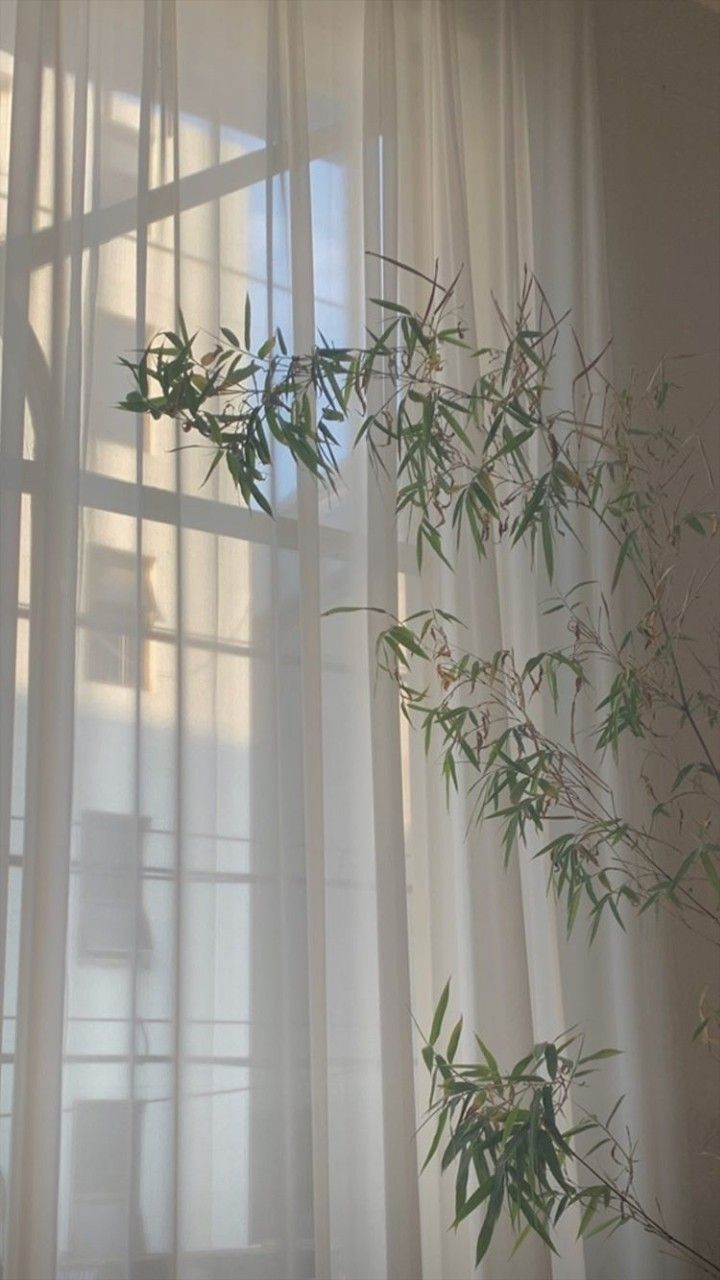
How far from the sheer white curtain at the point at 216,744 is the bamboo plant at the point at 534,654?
100mm

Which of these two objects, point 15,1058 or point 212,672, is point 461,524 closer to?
point 212,672

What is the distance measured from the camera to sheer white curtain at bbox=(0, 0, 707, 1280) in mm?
2859

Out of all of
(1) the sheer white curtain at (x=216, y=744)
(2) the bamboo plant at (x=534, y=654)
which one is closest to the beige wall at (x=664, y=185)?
(2) the bamboo plant at (x=534, y=654)

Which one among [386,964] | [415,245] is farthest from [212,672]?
[415,245]

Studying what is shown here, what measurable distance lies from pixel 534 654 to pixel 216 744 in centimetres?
92

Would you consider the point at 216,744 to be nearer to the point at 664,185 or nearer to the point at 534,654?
the point at 534,654

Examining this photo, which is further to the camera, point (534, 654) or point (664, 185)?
point (664, 185)

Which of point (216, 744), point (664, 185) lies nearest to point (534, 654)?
point (216, 744)

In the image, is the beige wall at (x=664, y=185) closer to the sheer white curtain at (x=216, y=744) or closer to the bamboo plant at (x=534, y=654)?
the bamboo plant at (x=534, y=654)

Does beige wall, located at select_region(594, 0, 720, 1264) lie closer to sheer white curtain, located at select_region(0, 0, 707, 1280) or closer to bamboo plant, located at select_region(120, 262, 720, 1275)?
bamboo plant, located at select_region(120, 262, 720, 1275)

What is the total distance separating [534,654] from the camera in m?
3.70

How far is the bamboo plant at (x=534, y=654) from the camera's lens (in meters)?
2.78

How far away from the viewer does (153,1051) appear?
2910 mm

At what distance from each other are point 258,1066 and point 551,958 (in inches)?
32.3
